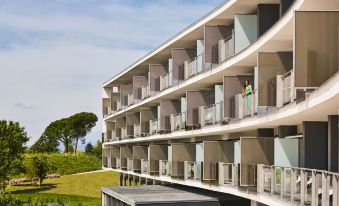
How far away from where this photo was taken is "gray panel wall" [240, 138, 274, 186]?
2506 centimetres

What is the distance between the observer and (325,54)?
1716 centimetres

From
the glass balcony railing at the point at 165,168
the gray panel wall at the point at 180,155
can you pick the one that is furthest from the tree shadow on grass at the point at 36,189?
the gray panel wall at the point at 180,155

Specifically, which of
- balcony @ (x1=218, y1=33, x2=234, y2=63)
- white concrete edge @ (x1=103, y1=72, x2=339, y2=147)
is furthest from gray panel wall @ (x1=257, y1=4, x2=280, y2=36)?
white concrete edge @ (x1=103, y1=72, x2=339, y2=147)

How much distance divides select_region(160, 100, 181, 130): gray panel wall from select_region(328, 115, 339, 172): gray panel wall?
21.2 m

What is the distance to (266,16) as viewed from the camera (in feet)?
89.0

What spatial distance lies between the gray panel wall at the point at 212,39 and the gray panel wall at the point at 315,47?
14045 mm

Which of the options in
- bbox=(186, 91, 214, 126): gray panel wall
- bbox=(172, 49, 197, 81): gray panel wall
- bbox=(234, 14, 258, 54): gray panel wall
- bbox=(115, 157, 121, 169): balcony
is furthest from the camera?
bbox=(115, 157, 121, 169): balcony

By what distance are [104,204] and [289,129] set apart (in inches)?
806

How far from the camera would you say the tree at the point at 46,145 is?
141 meters

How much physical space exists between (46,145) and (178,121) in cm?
10732

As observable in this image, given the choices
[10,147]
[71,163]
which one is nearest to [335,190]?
[10,147]

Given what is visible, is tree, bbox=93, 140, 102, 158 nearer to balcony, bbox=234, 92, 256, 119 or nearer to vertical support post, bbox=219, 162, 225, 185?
vertical support post, bbox=219, 162, 225, 185

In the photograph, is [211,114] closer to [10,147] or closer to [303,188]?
[303,188]

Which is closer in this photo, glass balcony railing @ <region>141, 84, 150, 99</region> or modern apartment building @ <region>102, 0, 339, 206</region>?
modern apartment building @ <region>102, 0, 339, 206</region>
